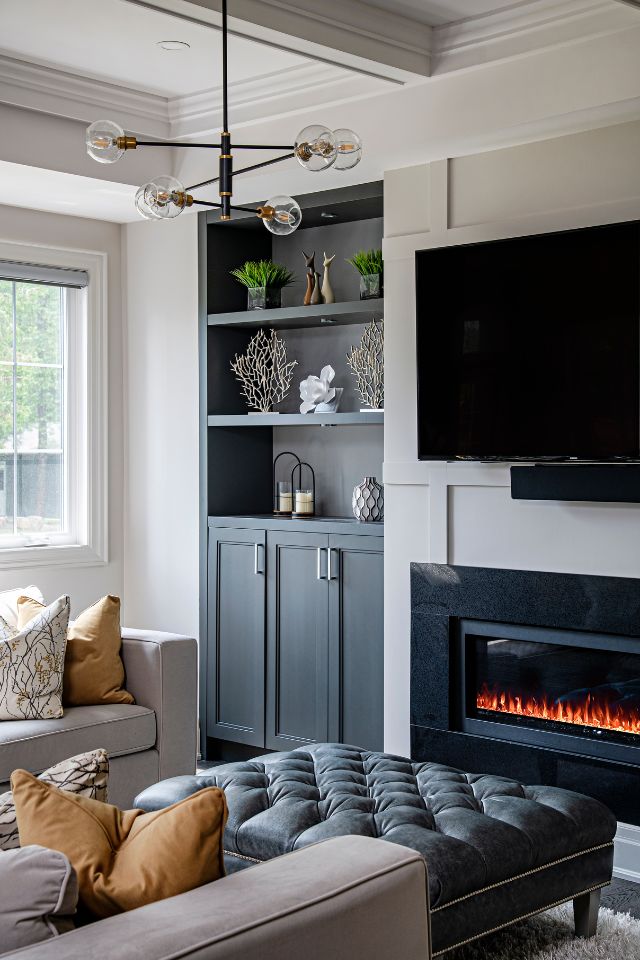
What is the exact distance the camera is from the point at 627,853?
12.1ft

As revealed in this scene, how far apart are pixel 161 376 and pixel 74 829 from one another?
11.7 ft

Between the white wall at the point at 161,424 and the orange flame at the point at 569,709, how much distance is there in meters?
1.61

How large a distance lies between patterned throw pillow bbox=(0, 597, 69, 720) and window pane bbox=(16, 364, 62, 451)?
4.83ft

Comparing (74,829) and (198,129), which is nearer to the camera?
(74,829)

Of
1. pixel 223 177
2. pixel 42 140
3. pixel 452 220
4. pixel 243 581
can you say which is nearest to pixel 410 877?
pixel 223 177

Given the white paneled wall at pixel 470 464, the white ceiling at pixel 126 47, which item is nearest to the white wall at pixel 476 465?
the white paneled wall at pixel 470 464

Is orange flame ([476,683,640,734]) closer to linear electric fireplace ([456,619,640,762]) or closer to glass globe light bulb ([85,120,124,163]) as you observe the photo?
linear electric fireplace ([456,619,640,762])

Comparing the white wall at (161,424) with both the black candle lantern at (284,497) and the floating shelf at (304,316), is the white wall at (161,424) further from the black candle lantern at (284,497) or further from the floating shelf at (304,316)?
the black candle lantern at (284,497)

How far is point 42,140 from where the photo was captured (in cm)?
439

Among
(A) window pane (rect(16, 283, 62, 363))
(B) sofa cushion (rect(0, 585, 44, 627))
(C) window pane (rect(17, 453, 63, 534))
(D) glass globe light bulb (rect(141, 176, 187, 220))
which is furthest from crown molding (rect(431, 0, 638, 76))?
(C) window pane (rect(17, 453, 63, 534))

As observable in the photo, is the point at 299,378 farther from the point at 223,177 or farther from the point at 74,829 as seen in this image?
the point at 74,829

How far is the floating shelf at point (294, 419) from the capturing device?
4.54 m

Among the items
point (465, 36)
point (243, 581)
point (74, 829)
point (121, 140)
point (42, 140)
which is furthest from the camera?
point (243, 581)

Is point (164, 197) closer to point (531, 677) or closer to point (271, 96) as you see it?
point (271, 96)
